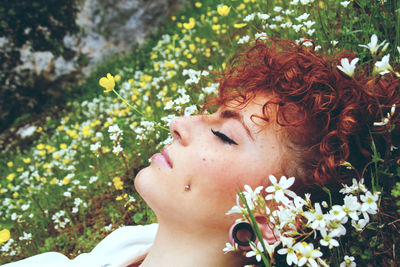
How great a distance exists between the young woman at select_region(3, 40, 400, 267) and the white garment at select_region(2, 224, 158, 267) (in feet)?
1.52

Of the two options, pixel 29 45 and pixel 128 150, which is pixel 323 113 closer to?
pixel 128 150

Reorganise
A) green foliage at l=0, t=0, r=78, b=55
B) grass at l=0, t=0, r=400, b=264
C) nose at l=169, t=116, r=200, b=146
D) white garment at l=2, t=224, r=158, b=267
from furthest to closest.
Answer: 1. green foliage at l=0, t=0, r=78, b=55
2. grass at l=0, t=0, r=400, b=264
3. white garment at l=2, t=224, r=158, b=267
4. nose at l=169, t=116, r=200, b=146

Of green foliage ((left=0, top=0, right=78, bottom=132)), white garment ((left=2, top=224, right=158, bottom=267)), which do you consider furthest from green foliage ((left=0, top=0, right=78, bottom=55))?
white garment ((left=2, top=224, right=158, bottom=267))

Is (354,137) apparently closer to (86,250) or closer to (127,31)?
(86,250)

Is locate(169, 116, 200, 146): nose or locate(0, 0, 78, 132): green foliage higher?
locate(0, 0, 78, 132): green foliage

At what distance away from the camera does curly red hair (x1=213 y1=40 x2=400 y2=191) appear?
153cm

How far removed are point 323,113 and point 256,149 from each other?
34cm

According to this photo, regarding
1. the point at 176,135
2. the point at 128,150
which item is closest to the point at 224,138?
the point at 176,135

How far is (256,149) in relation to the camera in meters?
Answer: 1.57

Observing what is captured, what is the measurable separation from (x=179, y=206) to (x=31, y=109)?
217 inches

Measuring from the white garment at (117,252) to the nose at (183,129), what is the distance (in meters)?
0.85

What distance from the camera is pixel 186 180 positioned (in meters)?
1.52

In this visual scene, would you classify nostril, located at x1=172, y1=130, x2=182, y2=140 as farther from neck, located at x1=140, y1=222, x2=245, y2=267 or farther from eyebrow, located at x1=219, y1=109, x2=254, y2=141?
neck, located at x1=140, y1=222, x2=245, y2=267

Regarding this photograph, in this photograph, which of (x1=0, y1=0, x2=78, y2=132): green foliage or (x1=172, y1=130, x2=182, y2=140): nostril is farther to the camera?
(x1=0, y1=0, x2=78, y2=132): green foliage
